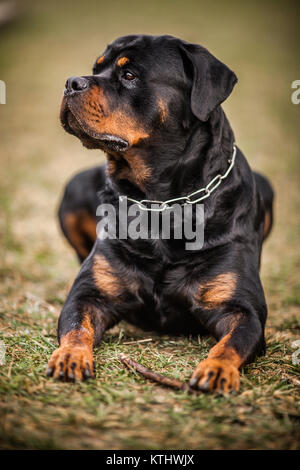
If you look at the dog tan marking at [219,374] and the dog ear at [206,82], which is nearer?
the dog tan marking at [219,374]

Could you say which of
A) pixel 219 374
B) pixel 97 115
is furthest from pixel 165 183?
pixel 219 374

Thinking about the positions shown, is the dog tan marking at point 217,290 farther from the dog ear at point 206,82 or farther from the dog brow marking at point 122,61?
the dog brow marking at point 122,61

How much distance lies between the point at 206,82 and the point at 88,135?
0.68m

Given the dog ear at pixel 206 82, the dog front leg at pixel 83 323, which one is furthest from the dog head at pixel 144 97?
the dog front leg at pixel 83 323

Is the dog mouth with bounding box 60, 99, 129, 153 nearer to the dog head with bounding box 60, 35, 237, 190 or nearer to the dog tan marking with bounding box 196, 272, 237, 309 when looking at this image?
the dog head with bounding box 60, 35, 237, 190

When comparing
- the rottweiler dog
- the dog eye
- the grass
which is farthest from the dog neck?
the grass

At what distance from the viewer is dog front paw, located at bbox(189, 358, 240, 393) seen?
180cm

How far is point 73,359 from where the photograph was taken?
193 cm

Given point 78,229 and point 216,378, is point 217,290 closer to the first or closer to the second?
point 216,378

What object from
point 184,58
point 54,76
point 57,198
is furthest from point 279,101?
point 184,58

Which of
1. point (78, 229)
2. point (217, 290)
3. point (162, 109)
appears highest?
point (162, 109)

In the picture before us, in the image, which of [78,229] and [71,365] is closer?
[71,365]

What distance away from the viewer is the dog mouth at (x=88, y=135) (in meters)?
2.31

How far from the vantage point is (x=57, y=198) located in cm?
738
